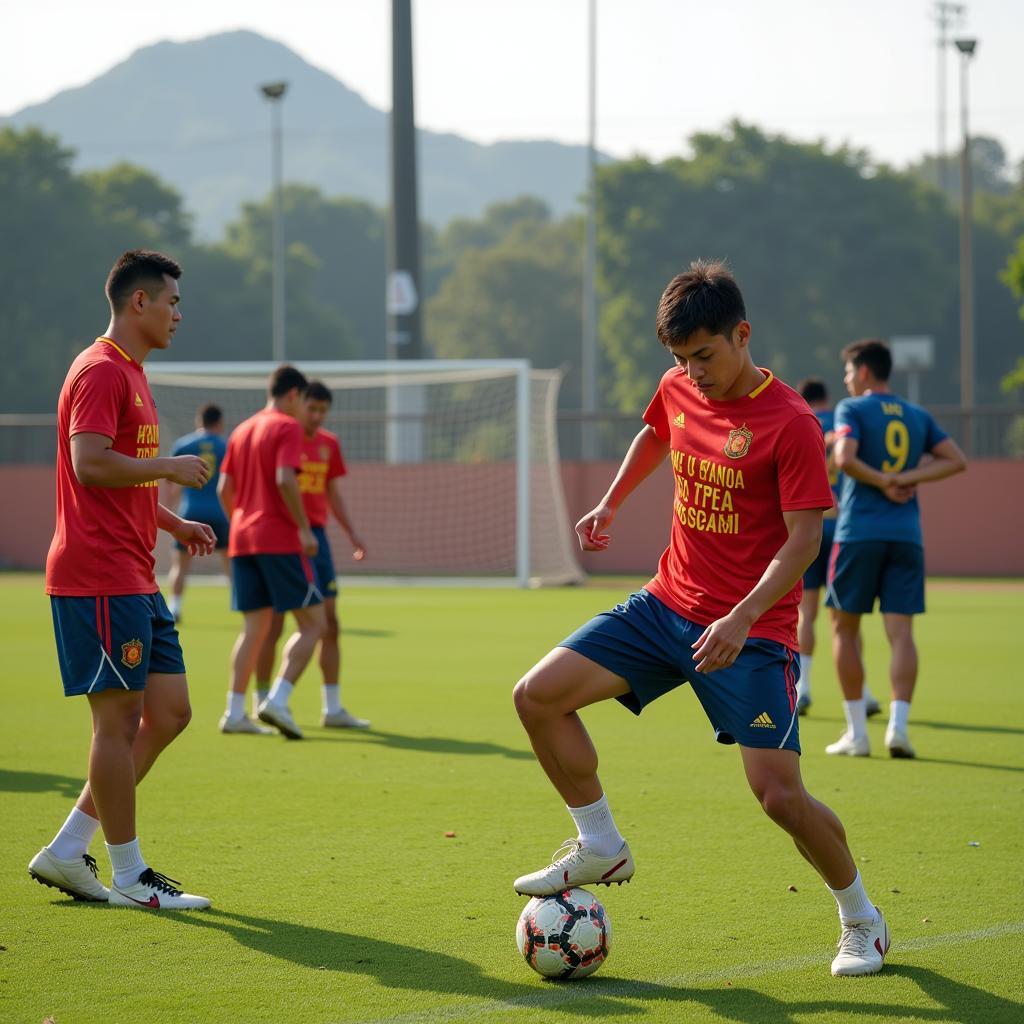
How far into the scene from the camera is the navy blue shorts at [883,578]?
354 inches

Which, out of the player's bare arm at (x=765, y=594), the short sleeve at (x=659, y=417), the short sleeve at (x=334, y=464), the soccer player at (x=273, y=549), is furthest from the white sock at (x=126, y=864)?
the short sleeve at (x=334, y=464)

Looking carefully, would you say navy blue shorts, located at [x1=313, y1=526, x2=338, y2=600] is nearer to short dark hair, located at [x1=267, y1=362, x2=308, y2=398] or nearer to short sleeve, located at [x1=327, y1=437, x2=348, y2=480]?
short sleeve, located at [x1=327, y1=437, x2=348, y2=480]

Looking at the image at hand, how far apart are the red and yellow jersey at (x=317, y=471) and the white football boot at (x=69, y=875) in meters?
5.08

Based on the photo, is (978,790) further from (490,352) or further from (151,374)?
(490,352)

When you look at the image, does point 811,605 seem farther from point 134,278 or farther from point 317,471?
point 134,278

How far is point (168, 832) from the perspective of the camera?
277 inches

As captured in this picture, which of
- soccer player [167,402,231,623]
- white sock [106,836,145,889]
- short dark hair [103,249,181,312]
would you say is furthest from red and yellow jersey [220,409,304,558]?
soccer player [167,402,231,623]

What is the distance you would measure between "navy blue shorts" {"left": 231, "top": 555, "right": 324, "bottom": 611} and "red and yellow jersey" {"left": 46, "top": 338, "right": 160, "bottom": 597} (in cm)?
428

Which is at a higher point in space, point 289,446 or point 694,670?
point 289,446

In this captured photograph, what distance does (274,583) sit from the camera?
396 inches

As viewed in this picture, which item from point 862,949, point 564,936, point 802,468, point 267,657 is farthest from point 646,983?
point 267,657

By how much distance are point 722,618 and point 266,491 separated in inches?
227

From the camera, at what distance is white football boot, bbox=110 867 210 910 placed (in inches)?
225

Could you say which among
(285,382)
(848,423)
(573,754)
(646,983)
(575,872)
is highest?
(285,382)
